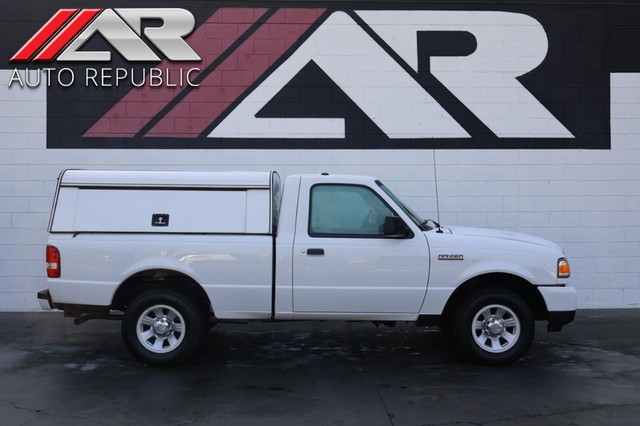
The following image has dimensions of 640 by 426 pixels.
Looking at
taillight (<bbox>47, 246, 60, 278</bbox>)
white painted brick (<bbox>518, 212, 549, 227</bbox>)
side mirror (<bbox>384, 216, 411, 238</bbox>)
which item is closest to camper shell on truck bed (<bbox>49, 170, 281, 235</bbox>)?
taillight (<bbox>47, 246, 60, 278</bbox>)

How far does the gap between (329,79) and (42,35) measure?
182 inches

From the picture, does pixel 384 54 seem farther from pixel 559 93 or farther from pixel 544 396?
pixel 544 396

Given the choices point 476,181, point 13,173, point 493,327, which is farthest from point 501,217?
point 13,173

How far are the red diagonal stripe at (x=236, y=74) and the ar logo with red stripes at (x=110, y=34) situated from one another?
56cm

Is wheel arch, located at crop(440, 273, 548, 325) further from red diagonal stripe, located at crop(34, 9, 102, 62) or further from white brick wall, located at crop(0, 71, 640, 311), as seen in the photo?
red diagonal stripe, located at crop(34, 9, 102, 62)

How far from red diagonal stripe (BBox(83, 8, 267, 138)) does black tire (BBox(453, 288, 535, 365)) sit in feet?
19.5

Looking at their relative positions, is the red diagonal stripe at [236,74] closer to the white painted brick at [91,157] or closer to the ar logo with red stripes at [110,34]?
the ar logo with red stripes at [110,34]

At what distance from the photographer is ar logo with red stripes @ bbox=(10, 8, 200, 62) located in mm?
10422

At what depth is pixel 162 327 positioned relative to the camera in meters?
6.94

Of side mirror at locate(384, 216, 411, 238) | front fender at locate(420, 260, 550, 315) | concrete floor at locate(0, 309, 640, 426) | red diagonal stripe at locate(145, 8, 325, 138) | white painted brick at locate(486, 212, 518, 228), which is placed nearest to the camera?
concrete floor at locate(0, 309, 640, 426)

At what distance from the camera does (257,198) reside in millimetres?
7008

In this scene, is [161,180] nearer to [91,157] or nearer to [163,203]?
[163,203]

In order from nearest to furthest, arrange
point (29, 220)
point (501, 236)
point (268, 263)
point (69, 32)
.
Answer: point (268, 263) < point (501, 236) < point (29, 220) < point (69, 32)

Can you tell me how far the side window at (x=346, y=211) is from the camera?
22.9 ft
